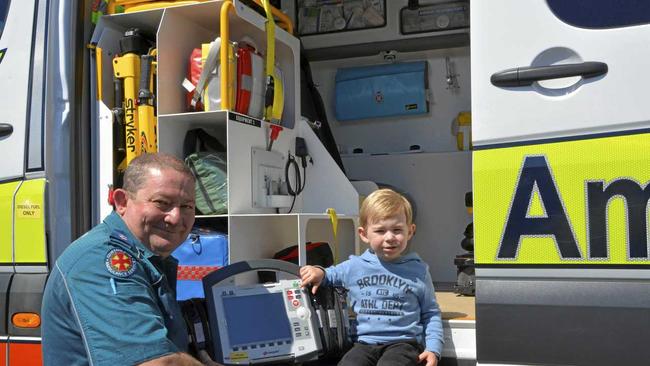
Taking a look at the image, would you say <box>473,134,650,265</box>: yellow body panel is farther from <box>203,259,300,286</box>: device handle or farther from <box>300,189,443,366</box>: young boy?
<box>203,259,300,286</box>: device handle

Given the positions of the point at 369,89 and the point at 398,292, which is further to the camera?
the point at 369,89

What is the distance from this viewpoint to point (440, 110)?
157 inches

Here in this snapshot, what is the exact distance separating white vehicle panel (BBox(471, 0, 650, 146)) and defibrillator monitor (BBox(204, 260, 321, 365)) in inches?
34.9

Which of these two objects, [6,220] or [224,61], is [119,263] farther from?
[224,61]

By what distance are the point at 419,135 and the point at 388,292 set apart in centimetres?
183

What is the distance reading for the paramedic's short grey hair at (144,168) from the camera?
183cm

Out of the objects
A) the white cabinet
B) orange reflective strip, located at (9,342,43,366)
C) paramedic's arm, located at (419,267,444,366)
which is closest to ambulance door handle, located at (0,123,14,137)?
the white cabinet

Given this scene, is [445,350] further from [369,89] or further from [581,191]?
[369,89]

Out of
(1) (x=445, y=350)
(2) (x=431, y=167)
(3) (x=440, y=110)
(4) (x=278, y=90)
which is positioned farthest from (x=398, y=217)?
(3) (x=440, y=110)

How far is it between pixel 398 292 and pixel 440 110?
1.90m

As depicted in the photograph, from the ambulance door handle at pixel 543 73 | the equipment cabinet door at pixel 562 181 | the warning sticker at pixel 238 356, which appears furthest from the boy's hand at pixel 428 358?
the ambulance door handle at pixel 543 73

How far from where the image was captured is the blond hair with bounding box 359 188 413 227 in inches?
94.2

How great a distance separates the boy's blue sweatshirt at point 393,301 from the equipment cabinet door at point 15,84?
1239 millimetres

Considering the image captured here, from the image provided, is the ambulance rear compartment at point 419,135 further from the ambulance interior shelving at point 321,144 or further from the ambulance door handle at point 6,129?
the ambulance door handle at point 6,129
